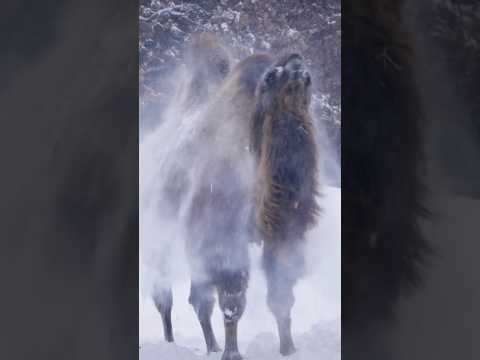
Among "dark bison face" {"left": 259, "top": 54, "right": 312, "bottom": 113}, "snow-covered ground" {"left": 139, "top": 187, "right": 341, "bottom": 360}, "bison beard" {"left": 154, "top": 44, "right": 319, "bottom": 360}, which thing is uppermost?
"dark bison face" {"left": 259, "top": 54, "right": 312, "bottom": 113}

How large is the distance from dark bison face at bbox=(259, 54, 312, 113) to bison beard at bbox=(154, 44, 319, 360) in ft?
0.16

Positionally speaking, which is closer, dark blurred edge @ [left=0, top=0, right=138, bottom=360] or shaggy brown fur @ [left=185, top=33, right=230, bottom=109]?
dark blurred edge @ [left=0, top=0, right=138, bottom=360]

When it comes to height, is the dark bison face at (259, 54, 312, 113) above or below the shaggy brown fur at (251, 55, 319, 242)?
above

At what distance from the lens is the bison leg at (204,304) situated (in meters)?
2.31

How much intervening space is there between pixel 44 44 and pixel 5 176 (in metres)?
0.57

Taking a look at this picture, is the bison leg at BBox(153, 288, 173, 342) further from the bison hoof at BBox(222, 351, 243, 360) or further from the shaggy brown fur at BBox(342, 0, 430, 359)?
the shaggy brown fur at BBox(342, 0, 430, 359)

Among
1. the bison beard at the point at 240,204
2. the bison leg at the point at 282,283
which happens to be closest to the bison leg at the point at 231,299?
the bison beard at the point at 240,204

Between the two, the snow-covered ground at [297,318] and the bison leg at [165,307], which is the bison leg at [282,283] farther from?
the bison leg at [165,307]

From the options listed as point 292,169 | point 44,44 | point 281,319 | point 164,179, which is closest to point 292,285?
point 281,319

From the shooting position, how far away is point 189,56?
2.34m

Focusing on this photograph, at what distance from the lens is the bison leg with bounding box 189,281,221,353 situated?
7.57ft

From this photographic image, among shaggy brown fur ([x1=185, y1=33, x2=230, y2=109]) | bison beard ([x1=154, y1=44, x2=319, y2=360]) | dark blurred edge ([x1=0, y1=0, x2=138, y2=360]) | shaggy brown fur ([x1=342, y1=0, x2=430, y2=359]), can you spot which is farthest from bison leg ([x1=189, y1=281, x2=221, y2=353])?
shaggy brown fur ([x1=185, y1=33, x2=230, y2=109])

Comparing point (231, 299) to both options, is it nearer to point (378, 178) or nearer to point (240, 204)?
point (240, 204)

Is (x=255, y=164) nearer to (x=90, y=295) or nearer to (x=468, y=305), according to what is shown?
(x=90, y=295)
